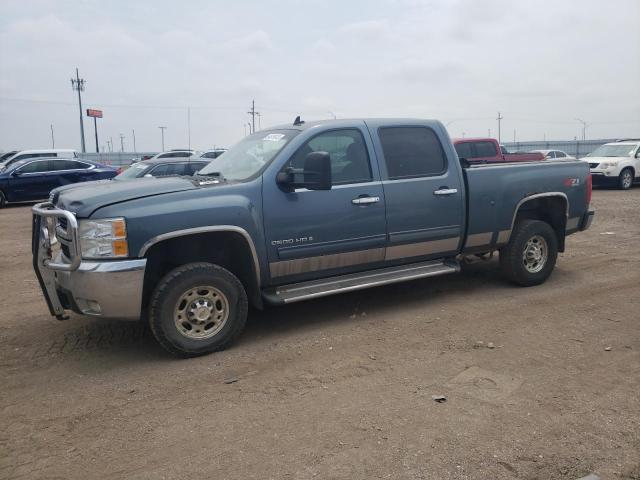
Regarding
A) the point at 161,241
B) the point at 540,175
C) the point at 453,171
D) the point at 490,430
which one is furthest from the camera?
the point at 540,175

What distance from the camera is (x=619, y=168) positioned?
19.5 meters

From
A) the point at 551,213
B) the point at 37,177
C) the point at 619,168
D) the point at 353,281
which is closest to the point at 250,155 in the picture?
the point at 353,281

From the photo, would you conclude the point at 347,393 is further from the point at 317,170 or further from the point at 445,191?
the point at 445,191

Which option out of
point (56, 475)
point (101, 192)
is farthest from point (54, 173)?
point (56, 475)

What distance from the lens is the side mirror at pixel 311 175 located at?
4.86 meters

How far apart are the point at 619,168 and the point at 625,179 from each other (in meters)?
0.55

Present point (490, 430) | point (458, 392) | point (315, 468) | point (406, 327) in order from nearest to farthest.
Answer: point (315, 468), point (490, 430), point (458, 392), point (406, 327)

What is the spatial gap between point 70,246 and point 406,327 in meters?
3.02

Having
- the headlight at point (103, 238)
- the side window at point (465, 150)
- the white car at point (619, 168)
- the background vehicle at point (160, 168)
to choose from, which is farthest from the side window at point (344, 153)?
the white car at point (619, 168)

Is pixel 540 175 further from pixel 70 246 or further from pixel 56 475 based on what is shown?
pixel 56 475

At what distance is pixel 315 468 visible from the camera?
3.06m

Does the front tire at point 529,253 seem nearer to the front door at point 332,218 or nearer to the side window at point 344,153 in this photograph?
the front door at point 332,218

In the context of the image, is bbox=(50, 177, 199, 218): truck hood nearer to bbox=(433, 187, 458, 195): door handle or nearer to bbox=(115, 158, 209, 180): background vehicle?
bbox=(433, 187, 458, 195): door handle

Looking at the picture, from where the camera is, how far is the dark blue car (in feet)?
58.2
